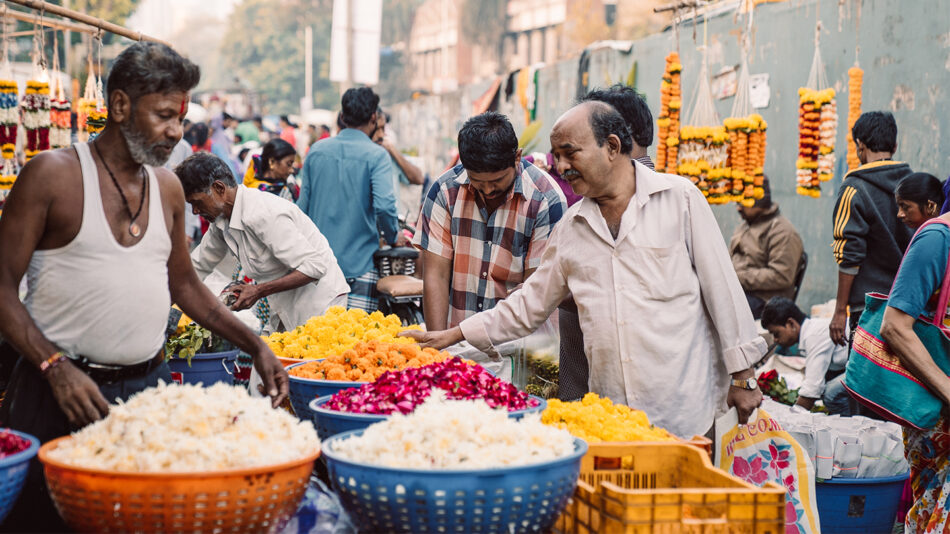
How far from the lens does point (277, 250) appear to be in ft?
16.8

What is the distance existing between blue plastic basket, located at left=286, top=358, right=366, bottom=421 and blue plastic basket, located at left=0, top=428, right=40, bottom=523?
1.11 meters

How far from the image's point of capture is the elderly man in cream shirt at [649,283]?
3.44 m

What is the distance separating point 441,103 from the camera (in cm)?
2603

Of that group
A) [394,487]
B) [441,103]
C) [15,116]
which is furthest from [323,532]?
[441,103]

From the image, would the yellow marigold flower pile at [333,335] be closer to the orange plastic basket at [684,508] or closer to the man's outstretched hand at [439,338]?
the man's outstretched hand at [439,338]

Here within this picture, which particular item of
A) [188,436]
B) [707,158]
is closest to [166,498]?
[188,436]

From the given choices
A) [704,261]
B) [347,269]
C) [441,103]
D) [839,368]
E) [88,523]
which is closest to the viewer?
[88,523]

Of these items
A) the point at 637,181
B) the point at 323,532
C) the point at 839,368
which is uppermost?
the point at 637,181

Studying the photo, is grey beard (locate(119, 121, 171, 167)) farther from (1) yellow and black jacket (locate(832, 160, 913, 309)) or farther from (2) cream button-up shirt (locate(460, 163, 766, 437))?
(1) yellow and black jacket (locate(832, 160, 913, 309))

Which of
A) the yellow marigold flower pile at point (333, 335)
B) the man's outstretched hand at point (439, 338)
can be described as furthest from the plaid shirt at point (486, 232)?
the man's outstretched hand at point (439, 338)

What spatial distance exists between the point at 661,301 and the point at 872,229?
3.43 meters

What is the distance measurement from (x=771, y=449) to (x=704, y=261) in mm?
761

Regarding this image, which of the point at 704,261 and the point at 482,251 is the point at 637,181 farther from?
the point at 482,251

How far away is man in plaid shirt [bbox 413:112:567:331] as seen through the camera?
432 cm
